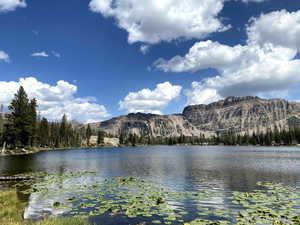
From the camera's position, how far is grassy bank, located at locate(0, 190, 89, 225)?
1380 centimetres

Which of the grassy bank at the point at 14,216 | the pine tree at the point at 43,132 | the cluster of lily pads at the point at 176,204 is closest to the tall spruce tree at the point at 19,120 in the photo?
the pine tree at the point at 43,132

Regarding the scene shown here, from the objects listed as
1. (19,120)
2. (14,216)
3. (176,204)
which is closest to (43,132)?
(19,120)

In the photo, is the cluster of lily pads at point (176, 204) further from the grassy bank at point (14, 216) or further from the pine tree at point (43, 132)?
the pine tree at point (43, 132)

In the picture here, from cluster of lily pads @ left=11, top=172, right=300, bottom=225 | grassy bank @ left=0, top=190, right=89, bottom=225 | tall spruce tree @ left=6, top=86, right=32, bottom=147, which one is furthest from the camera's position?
tall spruce tree @ left=6, top=86, right=32, bottom=147

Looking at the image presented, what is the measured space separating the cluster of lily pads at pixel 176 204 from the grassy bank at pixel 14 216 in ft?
9.39

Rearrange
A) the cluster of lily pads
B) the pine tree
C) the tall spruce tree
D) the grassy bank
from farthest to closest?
the pine tree → the tall spruce tree → the cluster of lily pads → the grassy bank

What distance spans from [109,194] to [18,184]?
14.0m

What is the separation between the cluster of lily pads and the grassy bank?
286 cm

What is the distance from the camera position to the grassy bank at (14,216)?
543 inches

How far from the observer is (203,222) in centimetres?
1540

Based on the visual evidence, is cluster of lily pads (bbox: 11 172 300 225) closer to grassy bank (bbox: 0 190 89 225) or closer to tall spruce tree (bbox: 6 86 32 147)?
grassy bank (bbox: 0 190 89 225)

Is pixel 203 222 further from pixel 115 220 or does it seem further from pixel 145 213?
pixel 115 220

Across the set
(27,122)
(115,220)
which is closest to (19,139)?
(27,122)

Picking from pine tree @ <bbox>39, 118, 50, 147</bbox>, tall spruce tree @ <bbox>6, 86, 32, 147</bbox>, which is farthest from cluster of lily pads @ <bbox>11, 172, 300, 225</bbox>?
pine tree @ <bbox>39, 118, 50, 147</bbox>
